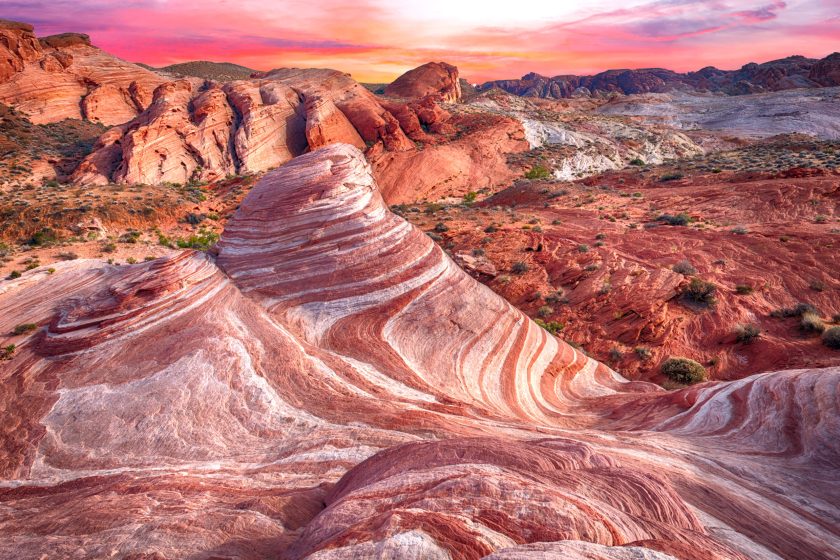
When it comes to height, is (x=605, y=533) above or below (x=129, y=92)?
below

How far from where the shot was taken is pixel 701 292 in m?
17.9

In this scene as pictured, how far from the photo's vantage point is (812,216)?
1057 inches

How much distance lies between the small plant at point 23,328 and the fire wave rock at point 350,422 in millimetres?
246

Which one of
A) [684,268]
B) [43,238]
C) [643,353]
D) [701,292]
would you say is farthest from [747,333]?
[43,238]

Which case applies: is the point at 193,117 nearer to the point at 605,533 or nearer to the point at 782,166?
the point at 605,533

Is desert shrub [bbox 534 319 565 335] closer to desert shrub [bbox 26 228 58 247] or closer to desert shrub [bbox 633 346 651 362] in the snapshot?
desert shrub [bbox 633 346 651 362]

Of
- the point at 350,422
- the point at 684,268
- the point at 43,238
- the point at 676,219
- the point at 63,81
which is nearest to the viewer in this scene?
the point at 350,422

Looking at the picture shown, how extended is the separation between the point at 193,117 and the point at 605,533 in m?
54.0

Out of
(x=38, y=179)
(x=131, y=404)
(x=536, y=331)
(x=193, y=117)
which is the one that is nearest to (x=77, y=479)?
(x=131, y=404)

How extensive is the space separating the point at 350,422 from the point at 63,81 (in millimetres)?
74653

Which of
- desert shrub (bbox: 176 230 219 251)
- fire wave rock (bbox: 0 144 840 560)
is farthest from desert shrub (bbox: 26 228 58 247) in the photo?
fire wave rock (bbox: 0 144 840 560)

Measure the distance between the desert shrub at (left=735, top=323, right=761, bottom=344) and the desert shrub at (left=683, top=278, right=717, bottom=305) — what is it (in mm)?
1938

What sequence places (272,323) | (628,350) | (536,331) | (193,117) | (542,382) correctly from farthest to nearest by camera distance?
1. (193,117)
2. (628,350)
3. (536,331)
4. (542,382)
5. (272,323)

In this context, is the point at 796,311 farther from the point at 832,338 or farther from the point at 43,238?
the point at 43,238
